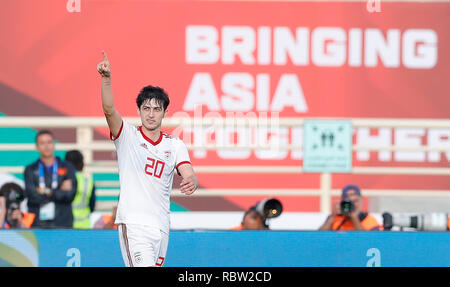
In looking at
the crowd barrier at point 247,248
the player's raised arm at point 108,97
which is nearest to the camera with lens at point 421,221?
the crowd barrier at point 247,248

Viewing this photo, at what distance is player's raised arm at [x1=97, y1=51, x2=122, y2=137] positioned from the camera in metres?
5.28

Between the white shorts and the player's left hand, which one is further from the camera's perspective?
the white shorts

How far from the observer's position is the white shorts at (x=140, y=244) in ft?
18.6

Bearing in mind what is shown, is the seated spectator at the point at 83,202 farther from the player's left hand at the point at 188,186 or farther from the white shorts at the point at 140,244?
the player's left hand at the point at 188,186

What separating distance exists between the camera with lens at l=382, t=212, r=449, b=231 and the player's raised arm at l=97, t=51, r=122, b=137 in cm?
285

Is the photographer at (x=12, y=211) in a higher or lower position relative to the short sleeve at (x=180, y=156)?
lower

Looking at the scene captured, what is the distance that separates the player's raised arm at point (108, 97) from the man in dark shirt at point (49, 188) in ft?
10.4

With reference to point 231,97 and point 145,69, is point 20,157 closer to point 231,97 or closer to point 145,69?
point 145,69

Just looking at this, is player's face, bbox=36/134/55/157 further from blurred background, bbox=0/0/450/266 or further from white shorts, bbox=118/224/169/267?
blurred background, bbox=0/0/450/266

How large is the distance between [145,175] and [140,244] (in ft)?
1.41

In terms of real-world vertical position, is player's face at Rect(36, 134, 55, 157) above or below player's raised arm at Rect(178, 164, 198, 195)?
above

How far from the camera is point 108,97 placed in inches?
213

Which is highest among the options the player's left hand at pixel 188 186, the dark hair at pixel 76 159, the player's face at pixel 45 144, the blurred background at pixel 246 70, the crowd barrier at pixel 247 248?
the blurred background at pixel 246 70

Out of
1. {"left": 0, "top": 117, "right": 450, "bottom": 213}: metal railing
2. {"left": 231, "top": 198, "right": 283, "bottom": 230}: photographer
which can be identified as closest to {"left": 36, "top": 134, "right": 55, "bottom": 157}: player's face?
{"left": 0, "top": 117, "right": 450, "bottom": 213}: metal railing
